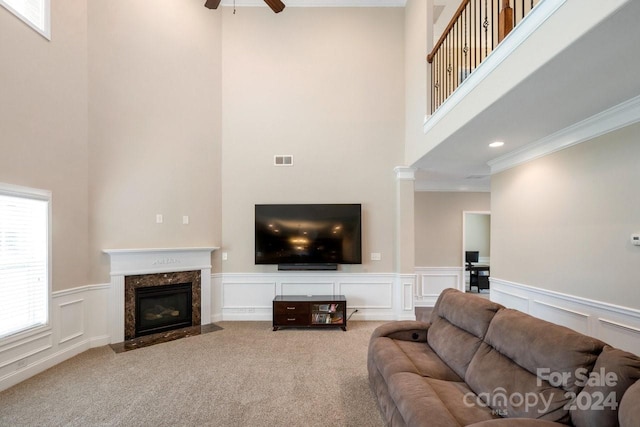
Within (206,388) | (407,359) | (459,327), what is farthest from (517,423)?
(206,388)

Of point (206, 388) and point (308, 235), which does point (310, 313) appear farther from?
point (206, 388)

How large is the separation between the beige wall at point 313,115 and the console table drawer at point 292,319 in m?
0.88

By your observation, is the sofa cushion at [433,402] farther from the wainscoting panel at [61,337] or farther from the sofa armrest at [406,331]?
the wainscoting panel at [61,337]

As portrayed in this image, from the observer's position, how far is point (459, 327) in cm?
243

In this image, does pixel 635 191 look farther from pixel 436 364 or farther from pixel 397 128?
pixel 397 128

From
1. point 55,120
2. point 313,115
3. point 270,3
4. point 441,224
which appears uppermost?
point 270,3

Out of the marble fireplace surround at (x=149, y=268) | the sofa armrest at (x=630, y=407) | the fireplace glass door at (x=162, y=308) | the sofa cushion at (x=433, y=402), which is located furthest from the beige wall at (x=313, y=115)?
the sofa armrest at (x=630, y=407)

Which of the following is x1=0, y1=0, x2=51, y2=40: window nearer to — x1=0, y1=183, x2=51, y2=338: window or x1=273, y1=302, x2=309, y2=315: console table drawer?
x1=0, y1=183, x2=51, y2=338: window

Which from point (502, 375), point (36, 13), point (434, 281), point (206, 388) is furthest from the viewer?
point (434, 281)

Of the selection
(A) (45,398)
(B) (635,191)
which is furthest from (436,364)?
(A) (45,398)

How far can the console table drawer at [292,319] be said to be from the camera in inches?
171

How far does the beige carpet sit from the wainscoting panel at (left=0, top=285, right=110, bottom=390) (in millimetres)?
131

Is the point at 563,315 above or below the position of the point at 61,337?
above

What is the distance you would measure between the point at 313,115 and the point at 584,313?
4.36 meters
